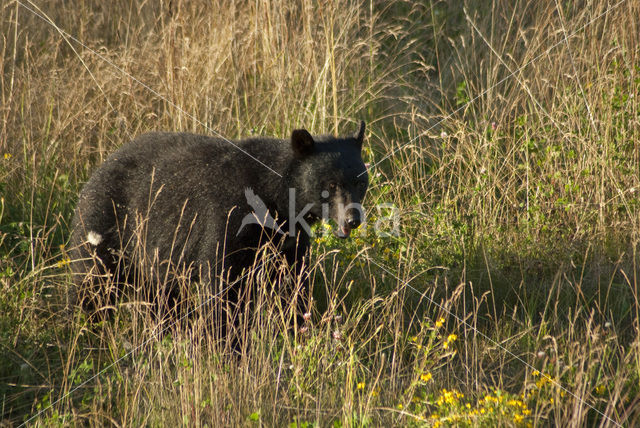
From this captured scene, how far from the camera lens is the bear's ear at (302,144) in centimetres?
456

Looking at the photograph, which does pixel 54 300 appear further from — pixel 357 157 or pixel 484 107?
pixel 484 107

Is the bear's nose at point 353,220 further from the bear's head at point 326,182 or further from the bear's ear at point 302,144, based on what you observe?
the bear's ear at point 302,144

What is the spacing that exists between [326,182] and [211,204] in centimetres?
67

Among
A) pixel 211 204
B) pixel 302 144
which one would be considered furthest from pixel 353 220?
pixel 211 204

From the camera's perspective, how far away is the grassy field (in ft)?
12.2

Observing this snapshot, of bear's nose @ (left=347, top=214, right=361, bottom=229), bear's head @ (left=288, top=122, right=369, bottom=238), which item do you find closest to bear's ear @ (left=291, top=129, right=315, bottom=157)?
bear's head @ (left=288, top=122, right=369, bottom=238)

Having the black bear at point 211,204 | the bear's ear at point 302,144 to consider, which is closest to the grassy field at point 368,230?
the black bear at point 211,204

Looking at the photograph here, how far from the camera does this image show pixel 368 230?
554 cm

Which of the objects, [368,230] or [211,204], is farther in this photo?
[368,230]

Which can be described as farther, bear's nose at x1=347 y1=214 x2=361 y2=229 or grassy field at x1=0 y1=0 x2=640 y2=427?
bear's nose at x1=347 y1=214 x2=361 y2=229

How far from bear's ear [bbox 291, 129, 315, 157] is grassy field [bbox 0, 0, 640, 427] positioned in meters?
0.70

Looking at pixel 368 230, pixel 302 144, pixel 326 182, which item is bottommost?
pixel 368 230

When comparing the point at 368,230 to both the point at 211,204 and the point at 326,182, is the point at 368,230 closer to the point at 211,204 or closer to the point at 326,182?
the point at 326,182

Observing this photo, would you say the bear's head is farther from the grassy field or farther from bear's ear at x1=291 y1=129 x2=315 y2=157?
the grassy field
